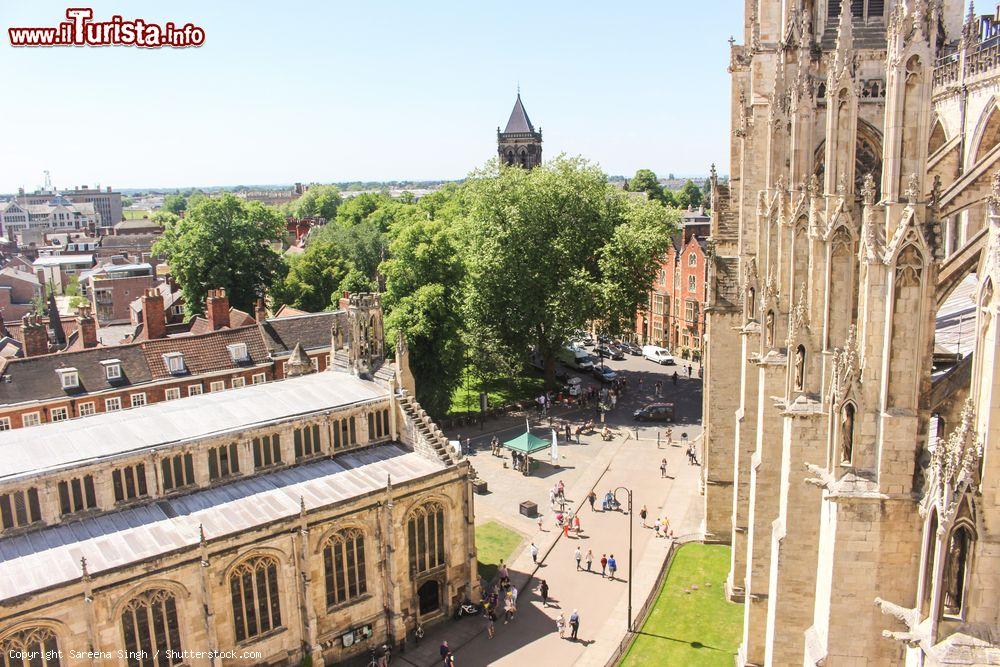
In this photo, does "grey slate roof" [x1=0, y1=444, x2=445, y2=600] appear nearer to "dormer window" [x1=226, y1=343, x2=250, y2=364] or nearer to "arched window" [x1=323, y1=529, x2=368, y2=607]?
"arched window" [x1=323, y1=529, x2=368, y2=607]

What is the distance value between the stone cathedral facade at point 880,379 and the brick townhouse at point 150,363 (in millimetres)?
21916

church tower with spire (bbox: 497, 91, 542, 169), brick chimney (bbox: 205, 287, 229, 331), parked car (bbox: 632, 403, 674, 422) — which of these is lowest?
parked car (bbox: 632, 403, 674, 422)

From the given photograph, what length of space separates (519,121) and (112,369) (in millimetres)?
81919

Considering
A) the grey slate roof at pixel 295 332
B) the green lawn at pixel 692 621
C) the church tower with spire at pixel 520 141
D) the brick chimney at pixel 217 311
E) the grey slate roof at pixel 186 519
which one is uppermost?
the church tower with spire at pixel 520 141

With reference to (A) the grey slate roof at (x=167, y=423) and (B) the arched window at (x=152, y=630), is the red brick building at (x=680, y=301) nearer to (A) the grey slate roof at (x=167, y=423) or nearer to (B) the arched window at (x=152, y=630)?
(A) the grey slate roof at (x=167, y=423)

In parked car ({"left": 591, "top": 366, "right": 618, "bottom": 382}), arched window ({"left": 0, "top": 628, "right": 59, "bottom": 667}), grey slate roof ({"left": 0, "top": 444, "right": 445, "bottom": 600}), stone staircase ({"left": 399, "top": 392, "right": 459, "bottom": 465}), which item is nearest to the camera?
arched window ({"left": 0, "top": 628, "right": 59, "bottom": 667})

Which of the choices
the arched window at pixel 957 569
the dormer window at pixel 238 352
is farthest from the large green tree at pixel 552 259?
the arched window at pixel 957 569

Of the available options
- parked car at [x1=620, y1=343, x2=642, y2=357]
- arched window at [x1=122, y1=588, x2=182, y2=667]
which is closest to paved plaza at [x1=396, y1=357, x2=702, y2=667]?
arched window at [x1=122, y1=588, x2=182, y2=667]

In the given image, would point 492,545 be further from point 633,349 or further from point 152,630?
point 633,349

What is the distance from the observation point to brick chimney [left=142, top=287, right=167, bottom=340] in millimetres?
44750

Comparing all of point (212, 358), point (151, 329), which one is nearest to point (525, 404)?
point (212, 358)

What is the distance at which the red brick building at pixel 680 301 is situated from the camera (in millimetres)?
60281

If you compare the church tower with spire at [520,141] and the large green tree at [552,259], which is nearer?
the large green tree at [552,259]

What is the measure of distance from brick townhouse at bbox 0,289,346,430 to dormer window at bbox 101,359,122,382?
0.15ft
